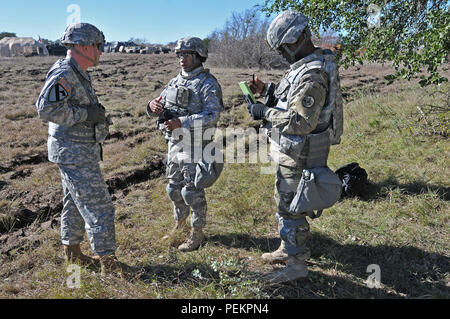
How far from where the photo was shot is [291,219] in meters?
2.78

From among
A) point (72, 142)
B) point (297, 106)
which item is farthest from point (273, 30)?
point (72, 142)

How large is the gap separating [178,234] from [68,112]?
5.56 ft

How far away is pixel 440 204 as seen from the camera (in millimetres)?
3871

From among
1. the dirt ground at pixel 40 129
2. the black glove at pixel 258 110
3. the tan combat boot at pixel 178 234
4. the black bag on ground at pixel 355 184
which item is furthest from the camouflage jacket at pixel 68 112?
the black bag on ground at pixel 355 184

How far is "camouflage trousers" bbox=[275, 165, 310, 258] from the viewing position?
2.71 m

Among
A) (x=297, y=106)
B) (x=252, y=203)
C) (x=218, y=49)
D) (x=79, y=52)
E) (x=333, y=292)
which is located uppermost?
(x=218, y=49)

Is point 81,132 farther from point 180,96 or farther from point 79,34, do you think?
point 180,96

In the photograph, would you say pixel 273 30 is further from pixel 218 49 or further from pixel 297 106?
pixel 218 49

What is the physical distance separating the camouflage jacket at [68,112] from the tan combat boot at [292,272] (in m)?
1.79

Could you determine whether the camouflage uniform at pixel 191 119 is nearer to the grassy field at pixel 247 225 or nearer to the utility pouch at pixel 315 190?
the grassy field at pixel 247 225

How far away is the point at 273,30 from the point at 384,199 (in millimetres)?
2732

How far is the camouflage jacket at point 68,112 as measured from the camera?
249cm

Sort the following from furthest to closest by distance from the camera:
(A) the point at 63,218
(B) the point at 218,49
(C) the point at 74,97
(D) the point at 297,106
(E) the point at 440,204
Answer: (B) the point at 218,49 < (E) the point at 440,204 < (A) the point at 63,218 < (C) the point at 74,97 < (D) the point at 297,106

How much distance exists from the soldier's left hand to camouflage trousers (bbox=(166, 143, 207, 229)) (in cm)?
37
